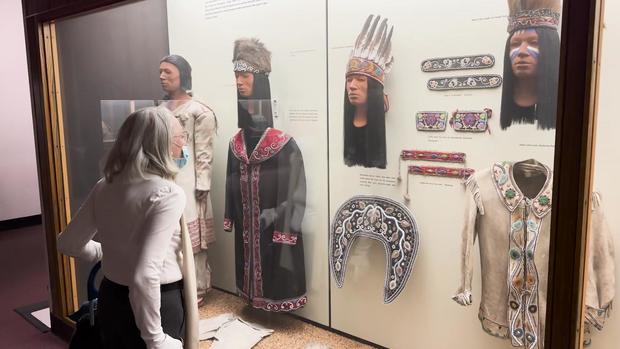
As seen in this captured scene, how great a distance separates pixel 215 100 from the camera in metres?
2.70

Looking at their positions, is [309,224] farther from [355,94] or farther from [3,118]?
[3,118]

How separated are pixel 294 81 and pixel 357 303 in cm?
110

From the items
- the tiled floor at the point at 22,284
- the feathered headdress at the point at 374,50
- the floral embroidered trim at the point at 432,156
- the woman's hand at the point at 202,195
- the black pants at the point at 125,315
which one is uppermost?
the feathered headdress at the point at 374,50

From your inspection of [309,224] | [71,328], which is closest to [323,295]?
[309,224]

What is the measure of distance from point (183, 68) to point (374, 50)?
1.08 m

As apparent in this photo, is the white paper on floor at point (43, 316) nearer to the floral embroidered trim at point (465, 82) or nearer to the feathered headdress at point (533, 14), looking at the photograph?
the floral embroidered trim at point (465, 82)

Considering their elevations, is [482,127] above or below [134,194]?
above

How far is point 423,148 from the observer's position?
2.12 m

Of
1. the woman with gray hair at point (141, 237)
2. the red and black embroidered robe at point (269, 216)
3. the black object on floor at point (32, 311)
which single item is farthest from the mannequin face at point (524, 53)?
the black object on floor at point (32, 311)

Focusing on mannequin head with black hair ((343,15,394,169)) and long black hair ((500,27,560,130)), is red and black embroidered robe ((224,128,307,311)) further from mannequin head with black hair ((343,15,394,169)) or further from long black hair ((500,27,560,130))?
long black hair ((500,27,560,130))

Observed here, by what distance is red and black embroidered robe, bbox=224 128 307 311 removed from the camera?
98.9 inches

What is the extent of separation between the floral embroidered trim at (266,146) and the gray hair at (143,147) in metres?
0.84

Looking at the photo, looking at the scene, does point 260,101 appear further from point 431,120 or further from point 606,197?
point 606,197

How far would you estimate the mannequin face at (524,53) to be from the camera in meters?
1.71
